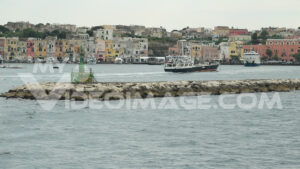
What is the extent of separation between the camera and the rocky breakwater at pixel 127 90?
45.0 m

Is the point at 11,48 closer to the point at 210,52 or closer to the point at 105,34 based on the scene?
the point at 105,34

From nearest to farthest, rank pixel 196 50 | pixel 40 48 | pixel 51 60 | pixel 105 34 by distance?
1. pixel 51 60
2. pixel 40 48
3. pixel 196 50
4. pixel 105 34

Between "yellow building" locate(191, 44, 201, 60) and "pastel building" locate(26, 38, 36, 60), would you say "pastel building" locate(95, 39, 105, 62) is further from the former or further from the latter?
"yellow building" locate(191, 44, 201, 60)

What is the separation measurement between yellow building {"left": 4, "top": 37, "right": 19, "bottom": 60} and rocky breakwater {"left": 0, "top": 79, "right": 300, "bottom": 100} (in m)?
133

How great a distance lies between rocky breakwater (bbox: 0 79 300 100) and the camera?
1773 inches

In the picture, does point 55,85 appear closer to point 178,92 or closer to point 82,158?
point 178,92

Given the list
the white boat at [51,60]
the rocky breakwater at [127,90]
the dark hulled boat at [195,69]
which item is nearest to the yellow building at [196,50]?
the white boat at [51,60]

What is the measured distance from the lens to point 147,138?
2869cm

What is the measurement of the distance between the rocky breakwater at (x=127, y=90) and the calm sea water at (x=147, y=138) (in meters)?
3.54

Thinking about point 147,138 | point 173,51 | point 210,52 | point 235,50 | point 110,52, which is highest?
point 235,50

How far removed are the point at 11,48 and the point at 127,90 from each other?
140 m

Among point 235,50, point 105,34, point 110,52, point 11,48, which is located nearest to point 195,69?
point 110,52

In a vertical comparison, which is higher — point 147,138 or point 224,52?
point 224,52

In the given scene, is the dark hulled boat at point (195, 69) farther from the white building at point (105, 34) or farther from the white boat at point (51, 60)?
the white building at point (105, 34)
